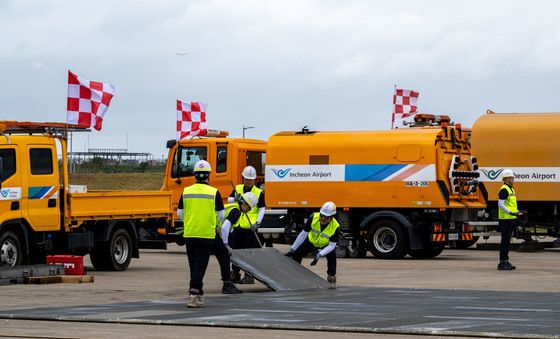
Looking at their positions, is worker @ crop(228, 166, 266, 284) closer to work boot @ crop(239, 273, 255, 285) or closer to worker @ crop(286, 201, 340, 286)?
work boot @ crop(239, 273, 255, 285)

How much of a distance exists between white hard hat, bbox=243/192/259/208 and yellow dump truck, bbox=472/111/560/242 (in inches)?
519

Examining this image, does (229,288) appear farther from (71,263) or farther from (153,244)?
(153,244)

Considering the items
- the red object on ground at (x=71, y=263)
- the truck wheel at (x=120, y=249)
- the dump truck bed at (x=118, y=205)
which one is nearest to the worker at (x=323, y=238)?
the red object on ground at (x=71, y=263)

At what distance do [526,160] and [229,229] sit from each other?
50.6 ft

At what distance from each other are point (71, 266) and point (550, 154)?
1505 cm

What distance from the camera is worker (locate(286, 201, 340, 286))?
2048cm

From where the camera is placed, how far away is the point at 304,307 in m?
16.6

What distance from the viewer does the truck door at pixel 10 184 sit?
896 inches

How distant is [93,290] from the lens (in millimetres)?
20031

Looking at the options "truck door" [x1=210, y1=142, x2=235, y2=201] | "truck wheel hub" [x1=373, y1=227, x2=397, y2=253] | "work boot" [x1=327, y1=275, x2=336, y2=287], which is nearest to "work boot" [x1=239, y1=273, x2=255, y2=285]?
"work boot" [x1=327, y1=275, x2=336, y2=287]

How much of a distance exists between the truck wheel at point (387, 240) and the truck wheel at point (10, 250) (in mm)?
10266

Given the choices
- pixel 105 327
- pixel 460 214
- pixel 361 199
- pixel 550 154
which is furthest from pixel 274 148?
pixel 105 327

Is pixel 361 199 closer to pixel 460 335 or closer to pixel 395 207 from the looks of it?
pixel 395 207

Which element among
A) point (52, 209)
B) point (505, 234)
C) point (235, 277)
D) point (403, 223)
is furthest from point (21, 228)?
point (403, 223)
